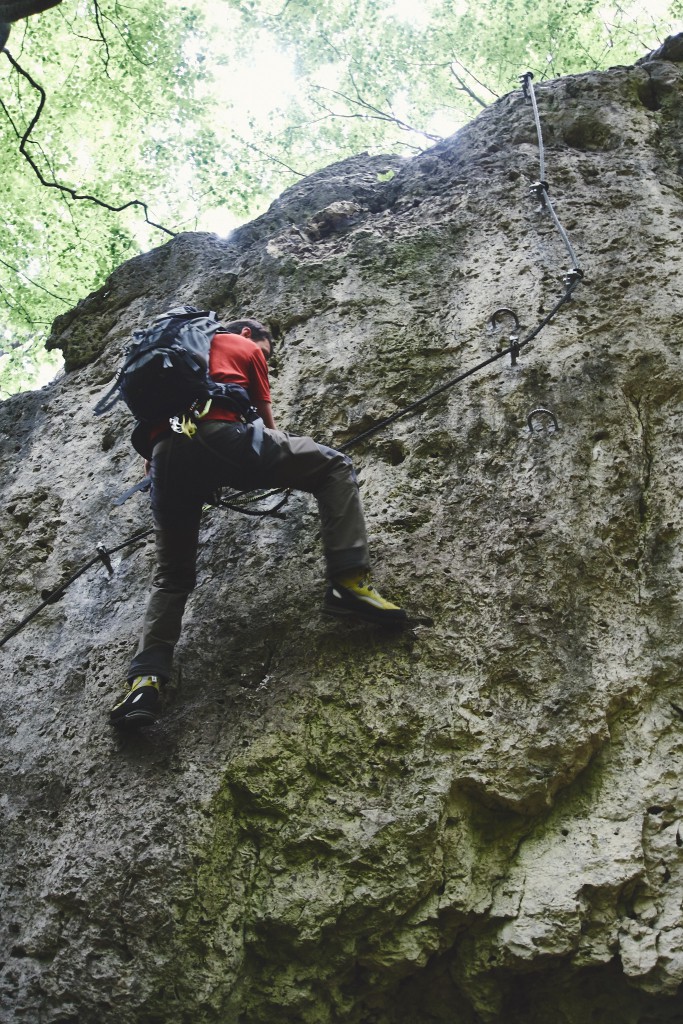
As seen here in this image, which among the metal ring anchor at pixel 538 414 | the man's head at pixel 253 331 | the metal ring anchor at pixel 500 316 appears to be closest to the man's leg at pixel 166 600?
the man's head at pixel 253 331

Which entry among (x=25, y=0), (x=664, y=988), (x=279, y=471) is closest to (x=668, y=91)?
(x=279, y=471)

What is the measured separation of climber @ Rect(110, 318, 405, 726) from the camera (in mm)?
4082

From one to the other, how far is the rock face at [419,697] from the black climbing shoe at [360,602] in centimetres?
15

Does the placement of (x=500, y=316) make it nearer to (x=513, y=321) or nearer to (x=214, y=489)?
(x=513, y=321)

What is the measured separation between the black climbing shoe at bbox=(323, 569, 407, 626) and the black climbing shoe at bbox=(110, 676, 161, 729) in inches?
37.1

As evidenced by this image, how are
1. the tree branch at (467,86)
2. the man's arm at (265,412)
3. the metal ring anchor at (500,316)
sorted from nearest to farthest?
the man's arm at (265,412), the metal ring anchor at (500,316), the tree branch at (467,86)

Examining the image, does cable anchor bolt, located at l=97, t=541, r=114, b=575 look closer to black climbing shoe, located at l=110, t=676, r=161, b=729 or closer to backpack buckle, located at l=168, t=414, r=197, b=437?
black climbing shoe, located at l=110, t=676, r=161, b=729

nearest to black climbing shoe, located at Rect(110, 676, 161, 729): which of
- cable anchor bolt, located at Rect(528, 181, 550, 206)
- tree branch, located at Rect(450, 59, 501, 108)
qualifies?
cable anchor bolt, located at Rect(528, 181, 550, 206)

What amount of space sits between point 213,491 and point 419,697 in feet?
4.85

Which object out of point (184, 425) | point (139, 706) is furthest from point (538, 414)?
point (139, 706)

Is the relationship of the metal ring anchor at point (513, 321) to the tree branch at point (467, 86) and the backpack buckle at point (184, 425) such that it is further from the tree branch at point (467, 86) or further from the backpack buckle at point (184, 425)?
the tree branch at point (467, 86)

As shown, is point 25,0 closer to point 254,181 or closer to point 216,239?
point 216,239

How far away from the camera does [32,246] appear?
1395cm

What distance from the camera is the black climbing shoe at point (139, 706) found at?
405 cm
